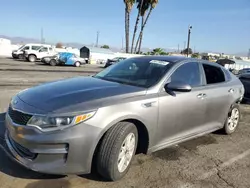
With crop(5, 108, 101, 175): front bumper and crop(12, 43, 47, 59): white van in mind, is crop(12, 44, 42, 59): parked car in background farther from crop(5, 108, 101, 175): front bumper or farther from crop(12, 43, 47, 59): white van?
crop(5, 108, 101, 175): front bumper

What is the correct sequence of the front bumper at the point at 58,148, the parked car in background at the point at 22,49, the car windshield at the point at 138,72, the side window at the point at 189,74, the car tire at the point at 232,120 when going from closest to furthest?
the front bumper at the point at 58,148 → the car windshield at the point at 138,72 → the side window at the point at 189,74 → the car tire at the point at 232,120 → the parked car in background at the point at 22,49

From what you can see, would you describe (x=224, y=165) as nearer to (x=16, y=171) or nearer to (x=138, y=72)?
(x=138, y=72)

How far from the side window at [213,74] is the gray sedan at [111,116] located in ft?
0.15

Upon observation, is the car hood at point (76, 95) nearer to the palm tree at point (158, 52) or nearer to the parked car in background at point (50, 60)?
the parked car in background at point (50, 60)

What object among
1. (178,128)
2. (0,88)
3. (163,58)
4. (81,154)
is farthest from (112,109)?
(0,88)

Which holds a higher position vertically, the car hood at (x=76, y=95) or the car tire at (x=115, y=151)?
the car hood at (x=76, y=95)

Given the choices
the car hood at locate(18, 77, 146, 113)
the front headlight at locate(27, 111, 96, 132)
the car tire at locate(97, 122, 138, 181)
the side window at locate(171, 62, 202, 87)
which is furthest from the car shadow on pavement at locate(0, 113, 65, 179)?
A: the side window at locate(171, 62, 202, 87)

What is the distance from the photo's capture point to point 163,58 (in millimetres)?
4816

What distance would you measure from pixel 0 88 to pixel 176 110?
7739mm

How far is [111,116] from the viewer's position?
334cm

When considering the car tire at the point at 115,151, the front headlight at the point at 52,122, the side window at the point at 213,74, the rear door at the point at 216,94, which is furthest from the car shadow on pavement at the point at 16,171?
the side window at the point at 213,74

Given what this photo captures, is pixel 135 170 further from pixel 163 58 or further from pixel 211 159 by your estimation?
pixel 163 58

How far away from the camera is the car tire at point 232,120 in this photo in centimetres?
573

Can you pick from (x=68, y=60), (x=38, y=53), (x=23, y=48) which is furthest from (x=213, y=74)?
(x=23, y=48)
